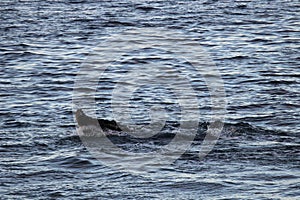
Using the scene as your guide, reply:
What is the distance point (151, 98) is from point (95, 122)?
3.35 meters

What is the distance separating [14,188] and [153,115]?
5846 mm

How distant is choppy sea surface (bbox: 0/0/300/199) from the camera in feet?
50.5

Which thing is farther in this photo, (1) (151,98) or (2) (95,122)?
(1) (151,98)

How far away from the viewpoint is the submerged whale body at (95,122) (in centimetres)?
Answer: 1892

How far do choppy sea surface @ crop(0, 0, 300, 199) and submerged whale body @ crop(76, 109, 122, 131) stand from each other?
0.83 feet

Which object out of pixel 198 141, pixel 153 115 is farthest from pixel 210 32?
pixel 198 141

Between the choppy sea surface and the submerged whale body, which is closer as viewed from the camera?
the choppy sea surface

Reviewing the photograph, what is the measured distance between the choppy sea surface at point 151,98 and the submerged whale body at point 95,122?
0.25 m

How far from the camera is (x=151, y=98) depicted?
22.4 metres

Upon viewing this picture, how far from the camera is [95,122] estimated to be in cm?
1933

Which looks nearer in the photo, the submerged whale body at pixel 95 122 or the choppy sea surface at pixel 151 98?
the choppy sea surface at pixel 151 98

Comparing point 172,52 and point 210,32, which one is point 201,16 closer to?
point 210,32

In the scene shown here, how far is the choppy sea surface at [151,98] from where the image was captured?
15406 millimetres

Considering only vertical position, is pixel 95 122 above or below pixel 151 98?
above
